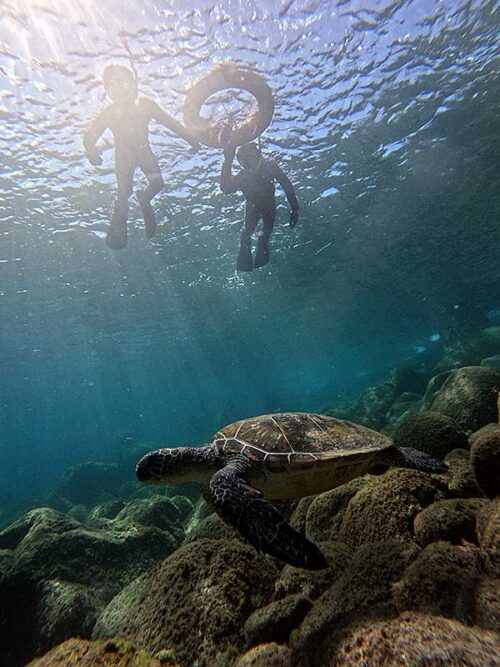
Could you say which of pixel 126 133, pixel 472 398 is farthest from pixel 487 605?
pixel 126 133

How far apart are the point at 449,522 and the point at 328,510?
1.92 meters

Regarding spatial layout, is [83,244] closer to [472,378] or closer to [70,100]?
[70,100]

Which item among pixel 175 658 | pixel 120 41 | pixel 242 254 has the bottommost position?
pixel 175 658

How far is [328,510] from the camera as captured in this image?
445cm

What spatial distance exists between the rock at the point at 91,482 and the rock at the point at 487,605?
21.3 m

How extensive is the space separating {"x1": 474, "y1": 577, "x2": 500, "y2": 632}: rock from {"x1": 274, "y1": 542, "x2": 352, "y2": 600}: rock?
4.63 ft

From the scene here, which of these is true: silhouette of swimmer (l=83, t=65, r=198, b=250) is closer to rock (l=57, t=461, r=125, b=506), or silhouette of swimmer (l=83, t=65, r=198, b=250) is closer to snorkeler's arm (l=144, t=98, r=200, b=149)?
snorkeler's arm (l=144, t=98, r=200, b=149)

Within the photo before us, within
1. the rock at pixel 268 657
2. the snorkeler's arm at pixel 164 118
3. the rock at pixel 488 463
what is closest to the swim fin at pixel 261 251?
the snorkeler's arm at pixel 164 118

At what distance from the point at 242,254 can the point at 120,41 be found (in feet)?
20.5

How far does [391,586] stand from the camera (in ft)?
7.88

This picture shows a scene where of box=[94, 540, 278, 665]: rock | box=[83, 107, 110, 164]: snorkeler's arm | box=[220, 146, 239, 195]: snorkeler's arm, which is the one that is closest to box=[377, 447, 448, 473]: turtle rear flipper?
box=[94, 540, 278, 665]: rock

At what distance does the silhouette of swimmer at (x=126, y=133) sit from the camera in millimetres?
7398

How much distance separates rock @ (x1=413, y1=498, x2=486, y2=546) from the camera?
9.17ft

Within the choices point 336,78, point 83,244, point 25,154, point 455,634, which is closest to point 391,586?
point 455,634
